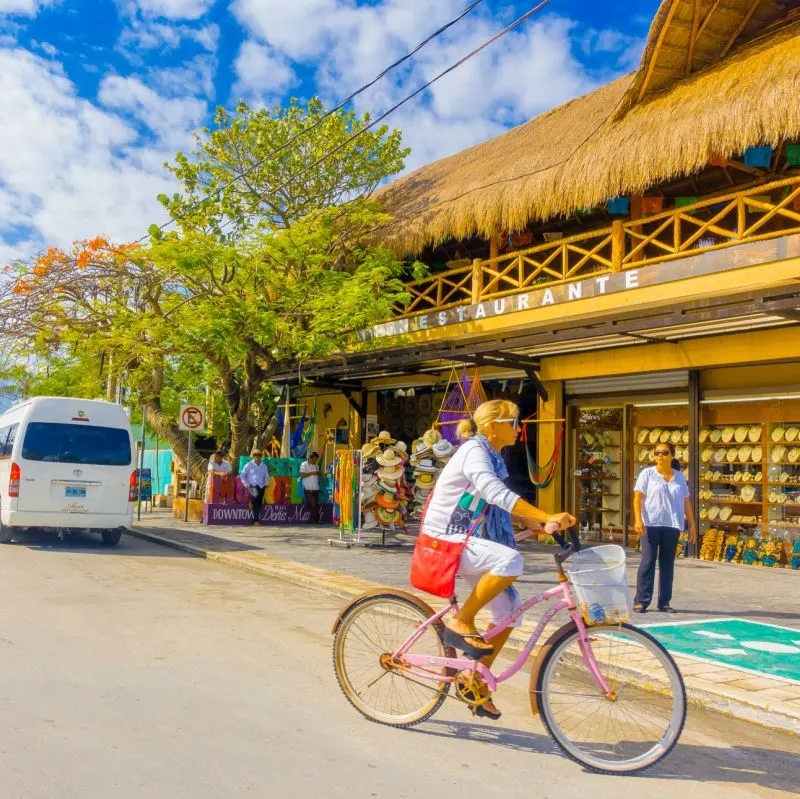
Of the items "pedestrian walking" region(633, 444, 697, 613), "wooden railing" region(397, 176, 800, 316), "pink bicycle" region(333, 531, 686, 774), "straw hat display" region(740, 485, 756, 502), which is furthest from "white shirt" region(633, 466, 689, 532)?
"straw hat display" region(740, 485, 756, 502)

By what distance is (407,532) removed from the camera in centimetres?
1773

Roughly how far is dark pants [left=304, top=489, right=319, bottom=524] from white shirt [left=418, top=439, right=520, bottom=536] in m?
14.7

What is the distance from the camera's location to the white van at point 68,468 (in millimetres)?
13258

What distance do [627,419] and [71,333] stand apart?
11.0 meters

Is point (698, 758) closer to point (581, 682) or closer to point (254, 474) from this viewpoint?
point (581, 682)

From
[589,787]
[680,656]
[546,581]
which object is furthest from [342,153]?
[589,787]

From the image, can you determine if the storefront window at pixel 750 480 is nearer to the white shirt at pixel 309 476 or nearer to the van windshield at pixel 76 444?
the white shirt at pixel 309 476

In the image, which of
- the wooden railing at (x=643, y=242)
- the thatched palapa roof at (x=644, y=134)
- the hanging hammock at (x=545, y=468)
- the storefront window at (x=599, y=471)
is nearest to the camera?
the thatched palapa roof at (x=644, y=134)

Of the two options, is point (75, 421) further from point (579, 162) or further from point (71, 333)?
point (579, 162)

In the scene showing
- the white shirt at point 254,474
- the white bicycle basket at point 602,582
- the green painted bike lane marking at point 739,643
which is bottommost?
the green painted bike lane marking at point 739,643

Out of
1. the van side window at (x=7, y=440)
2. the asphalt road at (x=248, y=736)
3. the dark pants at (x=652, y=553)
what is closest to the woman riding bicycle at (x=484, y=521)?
the asphalt road at (x=248, y=736)

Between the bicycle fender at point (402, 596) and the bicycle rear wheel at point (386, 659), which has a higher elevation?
the bicycle fender at point (402, 596)

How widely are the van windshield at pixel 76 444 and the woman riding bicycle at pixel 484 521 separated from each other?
405 inches

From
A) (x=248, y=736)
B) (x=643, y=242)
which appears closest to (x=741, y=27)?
(x=643, y=242)
